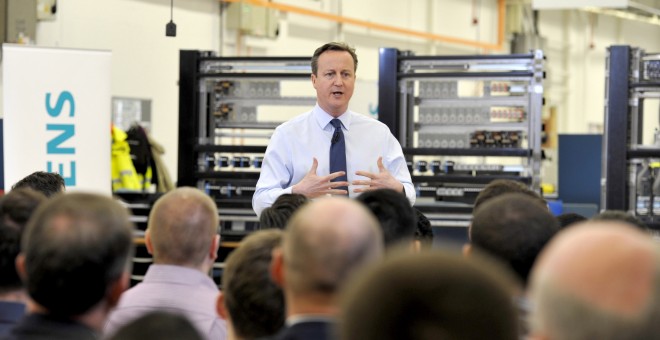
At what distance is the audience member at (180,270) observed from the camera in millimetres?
2748

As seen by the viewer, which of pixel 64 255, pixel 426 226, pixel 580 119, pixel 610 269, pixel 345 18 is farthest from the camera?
pixel 580 119

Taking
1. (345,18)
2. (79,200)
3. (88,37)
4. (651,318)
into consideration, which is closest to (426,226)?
(79,200)

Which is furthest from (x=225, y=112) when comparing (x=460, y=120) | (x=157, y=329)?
(x=157, y=329)

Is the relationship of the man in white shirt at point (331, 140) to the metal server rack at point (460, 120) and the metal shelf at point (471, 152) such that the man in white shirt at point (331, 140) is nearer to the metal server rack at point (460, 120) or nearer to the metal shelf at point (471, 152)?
the metal server rack at point (460, 120)

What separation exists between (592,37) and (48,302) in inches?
765

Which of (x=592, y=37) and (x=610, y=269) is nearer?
(x=610, y=269)

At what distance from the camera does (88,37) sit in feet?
35.9

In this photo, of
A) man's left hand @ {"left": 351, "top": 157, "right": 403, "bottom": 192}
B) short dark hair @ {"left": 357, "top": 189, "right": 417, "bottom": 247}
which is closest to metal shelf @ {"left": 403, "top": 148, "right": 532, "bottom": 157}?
man's left hand @ {"left": 351, "top": 157, "right": 403, "bottom": 192}

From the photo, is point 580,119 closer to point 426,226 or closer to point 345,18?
point 345,18

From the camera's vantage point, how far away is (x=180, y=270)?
2.76 meters

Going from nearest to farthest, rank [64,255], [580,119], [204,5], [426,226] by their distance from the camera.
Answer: [64,255] < [426,226] < [204,5] < [580,119]

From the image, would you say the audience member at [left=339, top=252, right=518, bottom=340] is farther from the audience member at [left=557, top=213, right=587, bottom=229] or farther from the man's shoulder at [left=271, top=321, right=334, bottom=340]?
the audience member at [left=557, top=213, right=587, bottom=229]

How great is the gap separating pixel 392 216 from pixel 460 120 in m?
4.57

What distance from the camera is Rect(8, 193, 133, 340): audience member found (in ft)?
6.09
